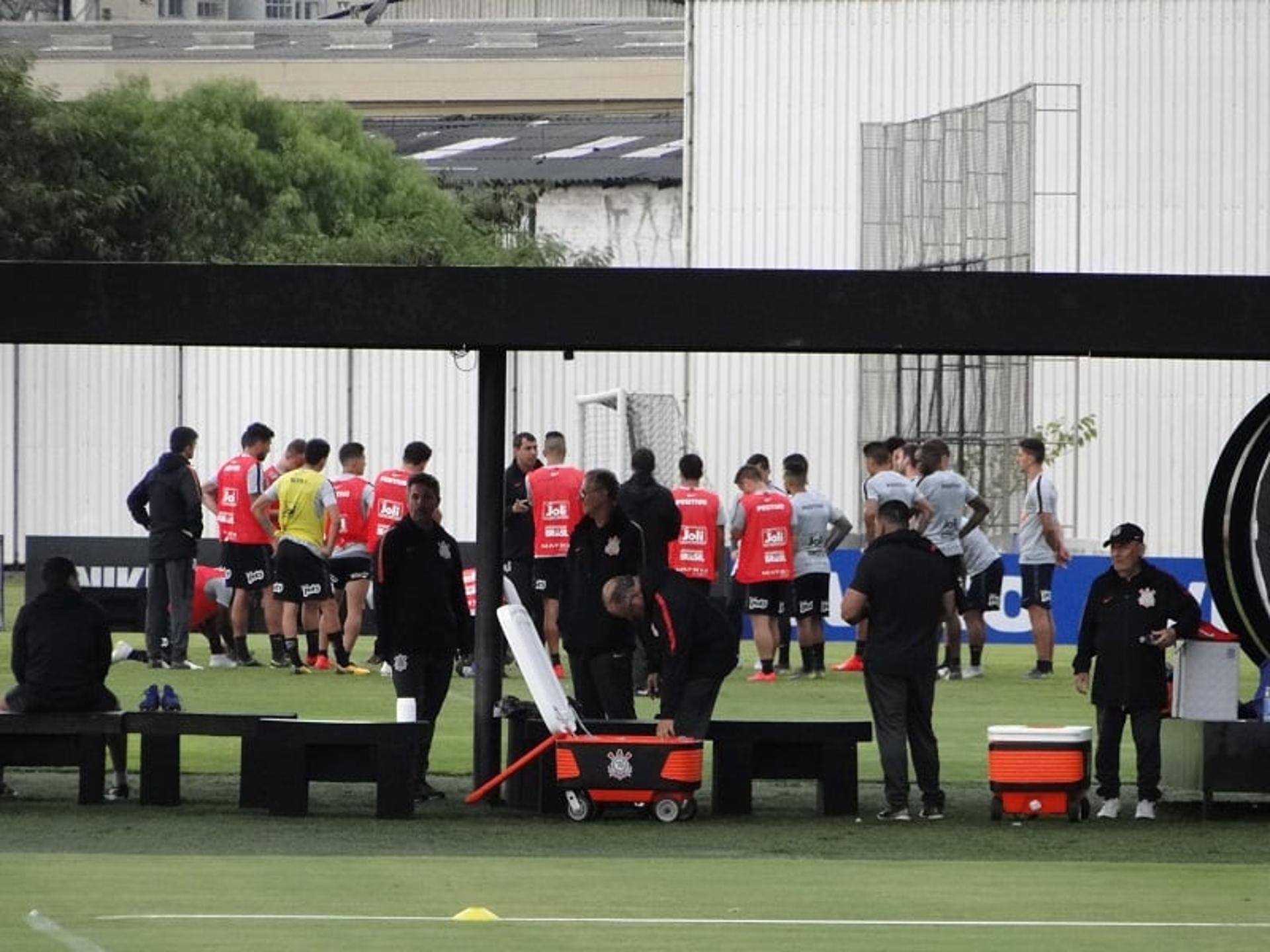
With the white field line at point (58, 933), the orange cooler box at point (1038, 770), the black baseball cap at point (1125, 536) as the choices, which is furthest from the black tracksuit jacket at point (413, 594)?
the white field line at point (58, 933)

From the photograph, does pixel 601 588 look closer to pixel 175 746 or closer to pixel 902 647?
pixel 902 647

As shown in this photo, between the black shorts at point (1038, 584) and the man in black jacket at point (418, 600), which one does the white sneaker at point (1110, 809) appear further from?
the black shorts at point (1038, 584)

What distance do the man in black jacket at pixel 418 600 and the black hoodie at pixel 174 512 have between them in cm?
712

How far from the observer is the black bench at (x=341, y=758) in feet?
46.1

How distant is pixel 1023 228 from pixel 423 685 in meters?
17.3

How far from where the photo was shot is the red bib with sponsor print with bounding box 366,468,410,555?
22.1 meters

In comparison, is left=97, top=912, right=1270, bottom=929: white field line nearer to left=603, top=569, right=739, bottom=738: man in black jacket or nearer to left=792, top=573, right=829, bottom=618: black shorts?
left=603, top=569, right=739, bottom=738: man in black jacket

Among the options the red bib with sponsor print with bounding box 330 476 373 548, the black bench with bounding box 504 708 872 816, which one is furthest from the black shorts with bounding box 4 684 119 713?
the red bib with sponsor print with bounding box 330 476 373 548

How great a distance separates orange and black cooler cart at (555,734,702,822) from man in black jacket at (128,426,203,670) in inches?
334

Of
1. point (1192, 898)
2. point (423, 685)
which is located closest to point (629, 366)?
point (423, 685)

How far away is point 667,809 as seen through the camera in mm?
14234

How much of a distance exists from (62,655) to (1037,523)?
1033 centimetres

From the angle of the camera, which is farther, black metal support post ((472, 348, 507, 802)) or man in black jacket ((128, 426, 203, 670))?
man in black jacket ((128, 426, 203, 670))

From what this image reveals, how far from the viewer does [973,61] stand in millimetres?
34844
